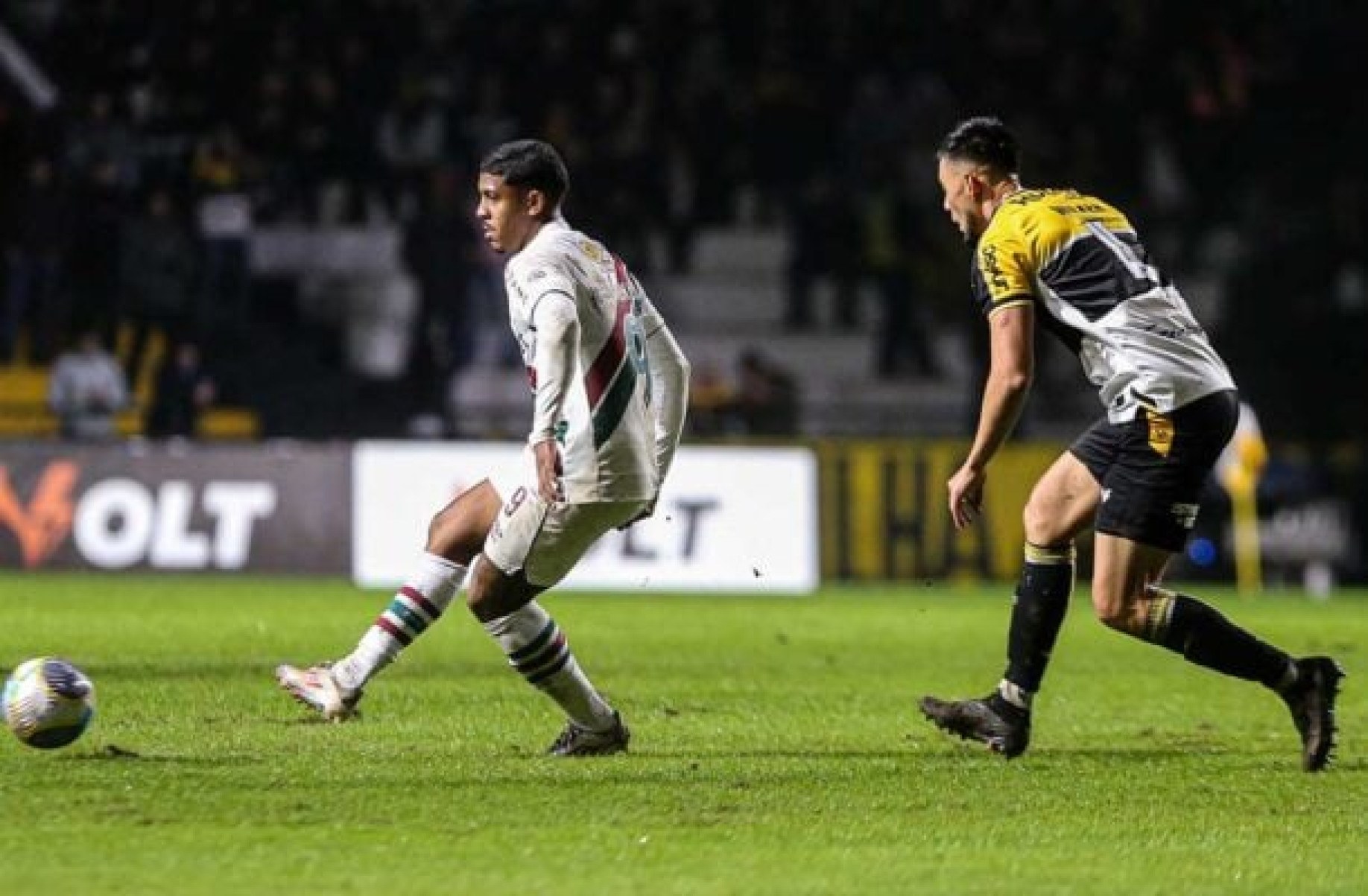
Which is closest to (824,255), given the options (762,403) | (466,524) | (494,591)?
(762,403)

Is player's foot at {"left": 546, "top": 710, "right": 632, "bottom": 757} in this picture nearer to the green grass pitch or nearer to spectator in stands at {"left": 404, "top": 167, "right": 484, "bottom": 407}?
the green grass pitch

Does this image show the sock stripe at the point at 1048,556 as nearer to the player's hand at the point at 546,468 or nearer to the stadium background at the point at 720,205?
the player's hand at the point at 546,468

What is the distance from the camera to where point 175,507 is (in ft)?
67.3

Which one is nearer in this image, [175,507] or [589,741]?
[589,741]

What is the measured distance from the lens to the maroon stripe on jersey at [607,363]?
8289 mm

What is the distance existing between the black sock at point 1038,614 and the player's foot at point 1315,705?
2.61 feet

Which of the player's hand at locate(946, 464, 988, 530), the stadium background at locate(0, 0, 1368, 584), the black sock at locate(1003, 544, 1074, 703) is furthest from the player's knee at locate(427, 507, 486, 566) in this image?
the stadium background at locate(0, 0, 1368, 584)

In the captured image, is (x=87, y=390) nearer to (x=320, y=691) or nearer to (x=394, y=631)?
(x=320, y=691)

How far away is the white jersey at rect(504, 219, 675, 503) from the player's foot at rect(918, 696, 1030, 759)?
127cm

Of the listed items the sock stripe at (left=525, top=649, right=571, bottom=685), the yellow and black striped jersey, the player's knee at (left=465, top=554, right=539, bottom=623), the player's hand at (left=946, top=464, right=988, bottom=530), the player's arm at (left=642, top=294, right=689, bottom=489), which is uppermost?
the yellow and black striped jersey

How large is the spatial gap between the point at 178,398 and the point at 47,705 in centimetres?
1543

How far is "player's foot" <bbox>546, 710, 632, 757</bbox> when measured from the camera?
28.1 feet

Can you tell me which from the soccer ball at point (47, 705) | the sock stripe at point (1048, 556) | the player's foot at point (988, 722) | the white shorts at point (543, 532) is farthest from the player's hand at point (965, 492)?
the soccer ball at point (47, 705)

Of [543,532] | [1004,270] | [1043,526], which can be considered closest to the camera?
[543,532]
